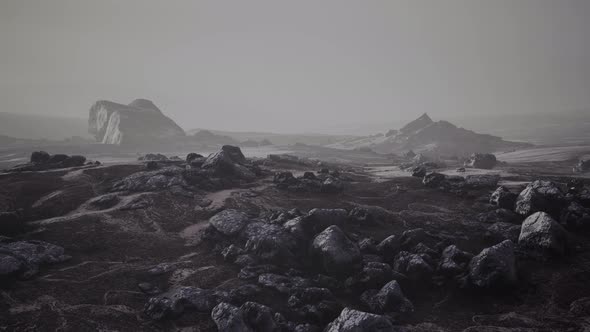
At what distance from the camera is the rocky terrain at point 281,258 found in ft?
38.7

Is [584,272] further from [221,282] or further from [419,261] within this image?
[221,282]

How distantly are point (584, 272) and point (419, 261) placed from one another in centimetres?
687

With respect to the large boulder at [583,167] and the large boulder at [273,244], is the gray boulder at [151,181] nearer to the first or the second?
the large boulder at [273,244]

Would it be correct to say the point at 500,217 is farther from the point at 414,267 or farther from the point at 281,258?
the point at 281,258

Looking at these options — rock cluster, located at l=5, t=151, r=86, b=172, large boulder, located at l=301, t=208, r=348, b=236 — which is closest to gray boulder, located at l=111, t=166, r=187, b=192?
rock cluster, located at l=5, t=151, r=86, b=172

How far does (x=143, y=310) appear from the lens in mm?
12141

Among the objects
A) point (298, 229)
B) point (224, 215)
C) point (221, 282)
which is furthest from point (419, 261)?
point (224, 215)

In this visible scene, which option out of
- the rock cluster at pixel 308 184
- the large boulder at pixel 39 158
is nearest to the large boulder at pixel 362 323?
the rock cluster at pixel 308 184

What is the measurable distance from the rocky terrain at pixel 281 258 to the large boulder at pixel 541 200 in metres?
0.07

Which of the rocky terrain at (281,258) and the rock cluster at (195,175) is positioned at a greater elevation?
the rock cluster at (195,175)

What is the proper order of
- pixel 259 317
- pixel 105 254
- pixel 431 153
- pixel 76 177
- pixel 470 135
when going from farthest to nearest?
pixel 470 135, pixel 431 153, pixel 76 177, pixel 105 254, pixel 259 317

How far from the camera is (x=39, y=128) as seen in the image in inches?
4114

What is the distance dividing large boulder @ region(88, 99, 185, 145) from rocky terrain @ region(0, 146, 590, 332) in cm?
5065

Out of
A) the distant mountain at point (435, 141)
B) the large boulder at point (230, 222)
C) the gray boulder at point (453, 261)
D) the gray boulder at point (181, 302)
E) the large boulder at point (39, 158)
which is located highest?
the distant mountain at point (435, 141)
